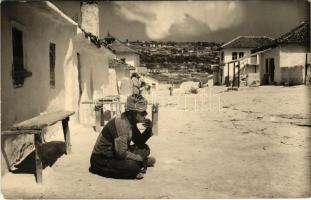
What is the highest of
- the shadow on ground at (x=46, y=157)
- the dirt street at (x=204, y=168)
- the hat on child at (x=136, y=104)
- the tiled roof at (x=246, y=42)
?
the tiled roof at (x=246, y=42)

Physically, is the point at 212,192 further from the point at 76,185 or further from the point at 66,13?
the point at 66,13

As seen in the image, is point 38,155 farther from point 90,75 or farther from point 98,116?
point 90,75

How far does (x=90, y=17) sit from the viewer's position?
54.1 feet

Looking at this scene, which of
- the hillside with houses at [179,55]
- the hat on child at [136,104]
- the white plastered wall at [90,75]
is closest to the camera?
the hat on child at [136,104]

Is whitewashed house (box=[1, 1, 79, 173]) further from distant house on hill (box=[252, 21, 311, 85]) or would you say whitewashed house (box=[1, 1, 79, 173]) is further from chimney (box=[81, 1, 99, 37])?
distant house on hill (box=[252, 21, 311, 85])

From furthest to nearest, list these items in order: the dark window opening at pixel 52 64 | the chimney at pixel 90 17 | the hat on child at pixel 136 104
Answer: the chimney at pixel 90 17 < the dark window opening at pixel 52 64 < the hat on child at pixel 136 104

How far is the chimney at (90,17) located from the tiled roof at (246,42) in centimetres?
3022

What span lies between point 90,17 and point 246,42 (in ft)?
106

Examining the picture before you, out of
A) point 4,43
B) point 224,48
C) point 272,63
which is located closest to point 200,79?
point 224,48

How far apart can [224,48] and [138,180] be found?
40650 mm

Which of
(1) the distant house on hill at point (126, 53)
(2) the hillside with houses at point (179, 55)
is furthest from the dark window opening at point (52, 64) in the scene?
(2) the hillside with houses at point (179, 55)

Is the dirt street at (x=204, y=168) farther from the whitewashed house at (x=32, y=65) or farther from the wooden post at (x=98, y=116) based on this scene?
the whitewashed house at (x=32, y=65)

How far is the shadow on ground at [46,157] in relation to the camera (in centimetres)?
596

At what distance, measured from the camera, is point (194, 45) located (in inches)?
2304
